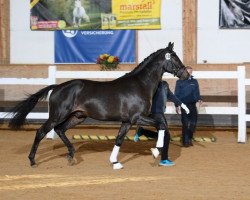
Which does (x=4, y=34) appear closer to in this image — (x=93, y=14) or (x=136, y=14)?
(x=93, y=14)

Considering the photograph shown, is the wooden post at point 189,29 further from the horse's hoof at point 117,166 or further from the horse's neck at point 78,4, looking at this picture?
the horse's hoof at point 117,166

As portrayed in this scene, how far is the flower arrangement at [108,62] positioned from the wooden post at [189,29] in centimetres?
239

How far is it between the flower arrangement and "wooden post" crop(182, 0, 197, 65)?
239cm

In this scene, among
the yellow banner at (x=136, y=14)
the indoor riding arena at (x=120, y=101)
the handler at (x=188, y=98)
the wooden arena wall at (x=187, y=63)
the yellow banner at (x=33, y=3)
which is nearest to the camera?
the indoor riding arena at (x=120, y=101)

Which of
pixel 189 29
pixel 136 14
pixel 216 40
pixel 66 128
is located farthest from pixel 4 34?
pixel 66 128

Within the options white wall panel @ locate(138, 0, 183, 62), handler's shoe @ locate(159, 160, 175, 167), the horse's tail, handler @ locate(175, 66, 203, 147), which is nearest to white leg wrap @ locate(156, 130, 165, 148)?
handler's shoe @ locate(159, 160, 175, 167)

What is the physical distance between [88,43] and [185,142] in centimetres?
831

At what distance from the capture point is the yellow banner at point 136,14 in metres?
19.4

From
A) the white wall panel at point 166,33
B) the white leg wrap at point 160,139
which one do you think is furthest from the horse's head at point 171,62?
the white wall panel at point 166,33

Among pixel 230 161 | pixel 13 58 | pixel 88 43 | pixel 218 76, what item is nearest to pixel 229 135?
pixel 218 76

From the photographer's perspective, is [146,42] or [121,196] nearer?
[121,196]

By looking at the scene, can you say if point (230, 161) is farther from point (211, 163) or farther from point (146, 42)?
point (146, 42)

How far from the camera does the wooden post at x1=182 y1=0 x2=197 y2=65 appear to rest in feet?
61.9

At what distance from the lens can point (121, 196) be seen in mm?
7516
